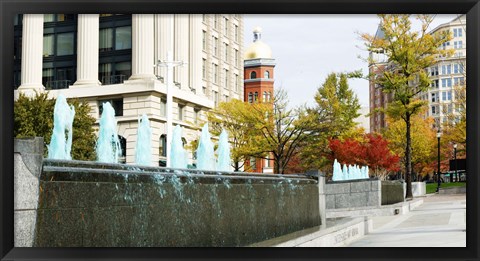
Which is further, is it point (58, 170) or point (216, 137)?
point (216, 137)

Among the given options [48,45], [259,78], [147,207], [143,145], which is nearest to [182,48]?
[48,45]

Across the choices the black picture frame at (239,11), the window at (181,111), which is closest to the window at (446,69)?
the window at (181,111)

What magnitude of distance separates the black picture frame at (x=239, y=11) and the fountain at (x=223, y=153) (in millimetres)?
25035

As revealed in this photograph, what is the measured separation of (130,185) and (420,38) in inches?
944

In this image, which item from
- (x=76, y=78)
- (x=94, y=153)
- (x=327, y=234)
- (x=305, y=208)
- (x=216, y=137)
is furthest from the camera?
(x=216, y=137)

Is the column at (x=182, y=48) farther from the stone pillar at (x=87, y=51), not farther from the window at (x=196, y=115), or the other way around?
the stone pillar at (x=87, y=51)

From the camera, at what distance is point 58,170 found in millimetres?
6719

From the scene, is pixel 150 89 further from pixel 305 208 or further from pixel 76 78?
pixel 305 208

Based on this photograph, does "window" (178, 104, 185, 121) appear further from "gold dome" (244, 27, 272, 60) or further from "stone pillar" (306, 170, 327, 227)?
"stone pillar" (306, 170, 327, 227)

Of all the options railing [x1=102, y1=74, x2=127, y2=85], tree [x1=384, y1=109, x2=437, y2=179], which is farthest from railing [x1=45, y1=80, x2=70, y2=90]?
tree [x1=384, y1=109, x2=437, y2=179]

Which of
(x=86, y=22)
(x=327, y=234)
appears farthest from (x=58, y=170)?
(x=86, y=22)

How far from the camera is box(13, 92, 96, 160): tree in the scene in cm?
3241

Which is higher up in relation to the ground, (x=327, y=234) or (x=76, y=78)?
(x=76, y=78)

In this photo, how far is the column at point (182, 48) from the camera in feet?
121
